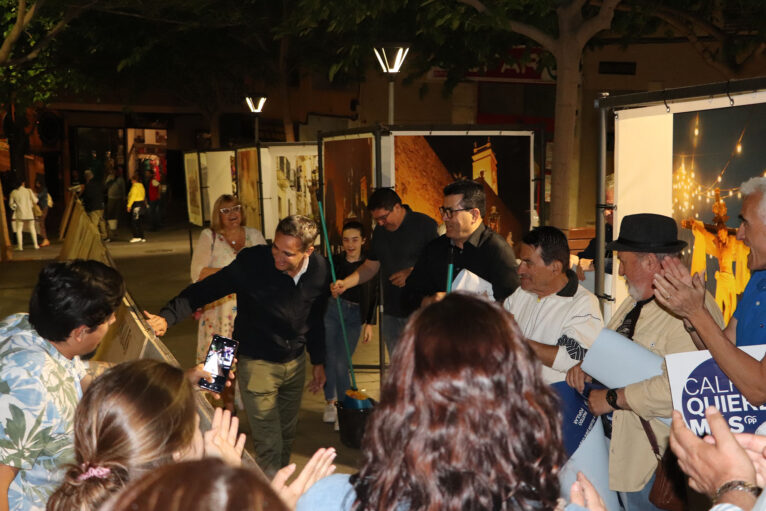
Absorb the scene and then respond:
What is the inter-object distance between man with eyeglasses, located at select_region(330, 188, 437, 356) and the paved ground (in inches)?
40.0

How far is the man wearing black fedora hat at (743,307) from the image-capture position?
328 centimetres

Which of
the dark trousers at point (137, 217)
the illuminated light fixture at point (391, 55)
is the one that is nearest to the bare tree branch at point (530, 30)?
the illuminated light fixture at point (391, 55)

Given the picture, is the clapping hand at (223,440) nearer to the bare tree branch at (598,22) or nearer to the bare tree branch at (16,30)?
the bare tree branch at (598,22)

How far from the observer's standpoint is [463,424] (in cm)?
187

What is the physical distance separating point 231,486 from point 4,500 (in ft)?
6.32

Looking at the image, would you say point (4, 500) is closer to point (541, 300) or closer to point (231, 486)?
point (231, 486)

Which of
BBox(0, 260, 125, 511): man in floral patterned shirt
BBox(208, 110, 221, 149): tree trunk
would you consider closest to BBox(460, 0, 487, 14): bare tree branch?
BBox(0, 260, 125, 511): man in floral patterned shirt

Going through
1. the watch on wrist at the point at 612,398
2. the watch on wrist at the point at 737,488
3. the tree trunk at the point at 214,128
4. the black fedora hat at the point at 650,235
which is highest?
A: the tree trunk at the point at 214,128

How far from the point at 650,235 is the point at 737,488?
207 cm

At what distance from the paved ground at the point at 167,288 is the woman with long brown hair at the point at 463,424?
478 centimetres

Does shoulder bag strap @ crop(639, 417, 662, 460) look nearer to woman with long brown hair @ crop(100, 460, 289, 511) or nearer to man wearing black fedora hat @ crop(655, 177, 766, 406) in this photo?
man wearing black fedora hat @ crop(655, 177, 766, 406)

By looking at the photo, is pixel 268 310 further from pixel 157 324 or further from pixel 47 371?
pixel 47 371

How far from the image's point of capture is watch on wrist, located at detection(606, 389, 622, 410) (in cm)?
388

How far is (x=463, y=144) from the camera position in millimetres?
8227
